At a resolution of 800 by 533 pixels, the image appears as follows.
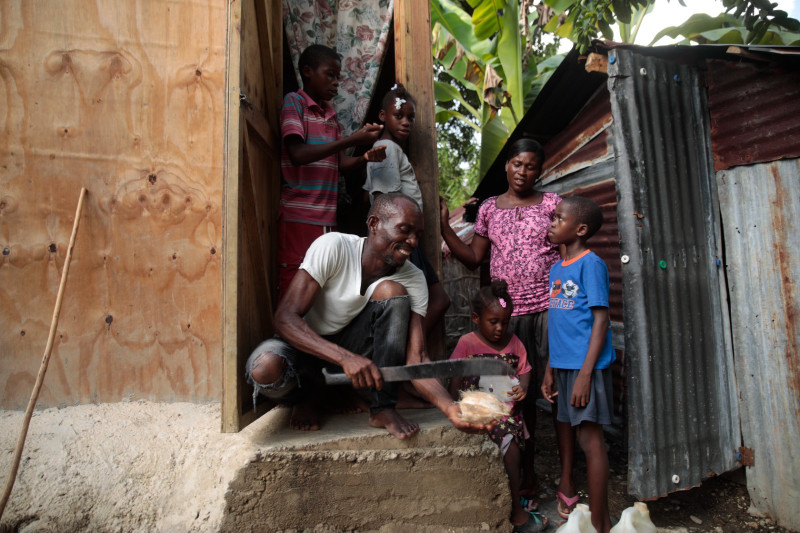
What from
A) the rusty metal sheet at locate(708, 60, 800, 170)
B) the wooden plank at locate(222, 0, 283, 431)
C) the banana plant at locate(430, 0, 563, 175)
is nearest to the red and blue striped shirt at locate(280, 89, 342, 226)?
the wooden plank at locate(222, 0, 283, 431)

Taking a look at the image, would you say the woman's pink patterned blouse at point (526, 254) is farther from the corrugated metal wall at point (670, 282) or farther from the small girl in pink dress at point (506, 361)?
the corrugated metal wall at point (670, 282)

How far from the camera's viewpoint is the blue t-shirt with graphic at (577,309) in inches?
99.6

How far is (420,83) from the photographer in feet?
11.1

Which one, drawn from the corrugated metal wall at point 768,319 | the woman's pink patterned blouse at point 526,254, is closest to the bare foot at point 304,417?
the woman's pink patterned blouse at point 526,254

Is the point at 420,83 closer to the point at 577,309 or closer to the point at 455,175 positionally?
the point at 577,309

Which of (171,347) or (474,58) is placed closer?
(171,347)

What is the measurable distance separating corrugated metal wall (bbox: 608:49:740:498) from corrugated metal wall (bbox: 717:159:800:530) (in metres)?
0.08

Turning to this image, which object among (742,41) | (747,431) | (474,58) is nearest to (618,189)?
(747,431)

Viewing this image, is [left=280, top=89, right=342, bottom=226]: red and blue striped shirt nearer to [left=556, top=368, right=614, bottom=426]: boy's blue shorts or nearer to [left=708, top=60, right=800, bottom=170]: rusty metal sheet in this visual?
[left=556, top=368, right=614, bottom=426]: boy's blue shorts

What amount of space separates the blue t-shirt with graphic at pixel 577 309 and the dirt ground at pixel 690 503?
0.89 m

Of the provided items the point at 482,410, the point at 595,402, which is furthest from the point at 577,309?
the point at 482,410

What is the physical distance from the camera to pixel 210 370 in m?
2.88

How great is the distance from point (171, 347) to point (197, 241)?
0.61 meters

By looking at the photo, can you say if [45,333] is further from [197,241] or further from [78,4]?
[78,4]
